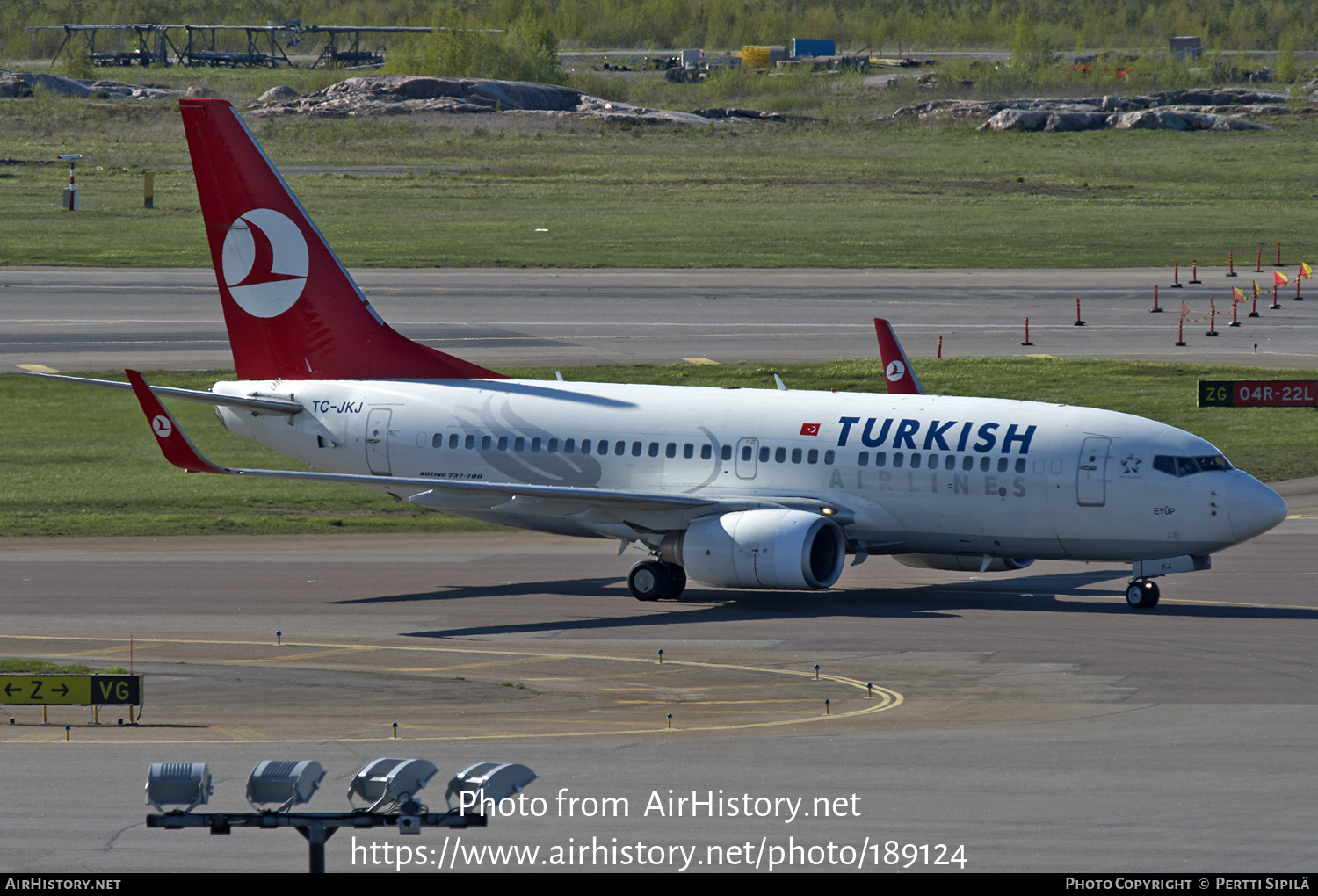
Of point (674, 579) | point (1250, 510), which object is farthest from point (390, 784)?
point (1250, 510)

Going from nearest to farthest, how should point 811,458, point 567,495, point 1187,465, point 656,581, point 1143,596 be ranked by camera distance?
point 1187,465 < point 1143,596 < point 567,495 < point 811,458 < point 656,581

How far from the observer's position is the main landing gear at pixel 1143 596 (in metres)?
36.5

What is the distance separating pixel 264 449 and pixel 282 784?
1742 inches

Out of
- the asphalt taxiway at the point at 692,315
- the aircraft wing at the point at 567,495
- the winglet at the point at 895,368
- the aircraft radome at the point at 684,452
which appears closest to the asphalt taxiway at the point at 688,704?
the aircraft radome at the point at 684,452

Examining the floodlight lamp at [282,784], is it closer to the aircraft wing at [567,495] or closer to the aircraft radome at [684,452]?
the aircraft radome at [684,452]

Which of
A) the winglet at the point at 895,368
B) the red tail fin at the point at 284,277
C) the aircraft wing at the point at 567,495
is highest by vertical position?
the red tail fin at the point at 284,277

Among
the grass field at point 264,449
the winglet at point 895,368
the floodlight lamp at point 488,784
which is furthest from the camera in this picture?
the grass field at point 264,449

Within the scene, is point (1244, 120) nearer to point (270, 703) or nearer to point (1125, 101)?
point (1125, 101)

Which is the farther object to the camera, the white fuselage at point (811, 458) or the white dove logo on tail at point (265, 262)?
the white dove logo on tail at point (265, 262)

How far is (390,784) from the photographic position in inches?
533

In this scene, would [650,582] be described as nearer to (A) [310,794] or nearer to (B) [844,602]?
(B) [844,602]

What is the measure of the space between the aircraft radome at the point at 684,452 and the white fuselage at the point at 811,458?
0.14ft

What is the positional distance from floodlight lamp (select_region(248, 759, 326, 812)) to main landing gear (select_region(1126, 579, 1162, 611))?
26.0 metres

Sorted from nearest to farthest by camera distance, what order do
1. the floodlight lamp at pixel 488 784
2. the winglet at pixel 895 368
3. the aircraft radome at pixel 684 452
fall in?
the floodlight lamp at pixel 488 784, the aircraft radome at pixel 684 452, the winglet at pixel 895 368
